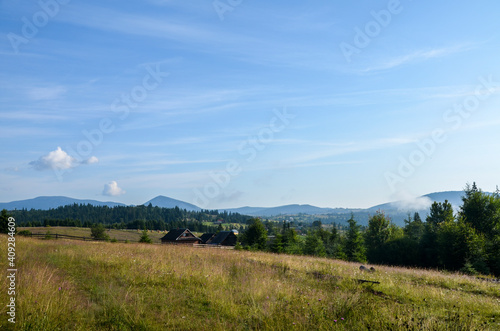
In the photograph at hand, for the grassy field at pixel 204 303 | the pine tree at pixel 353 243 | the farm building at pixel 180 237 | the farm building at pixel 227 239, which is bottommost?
the farm building at pixel 227 239

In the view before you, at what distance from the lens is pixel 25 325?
18.6 ft

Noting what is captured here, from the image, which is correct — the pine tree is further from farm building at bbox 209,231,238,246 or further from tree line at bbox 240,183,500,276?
farm building at bbox 209,231,238,246

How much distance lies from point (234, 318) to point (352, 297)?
9.84 ft

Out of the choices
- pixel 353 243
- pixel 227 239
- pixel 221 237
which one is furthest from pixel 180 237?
pixel 353 243

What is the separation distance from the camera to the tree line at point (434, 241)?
116ft

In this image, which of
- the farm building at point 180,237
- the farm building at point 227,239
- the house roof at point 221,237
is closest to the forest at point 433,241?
the farm building at point 180,237

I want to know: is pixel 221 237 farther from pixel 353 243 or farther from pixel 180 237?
pixel 353 243

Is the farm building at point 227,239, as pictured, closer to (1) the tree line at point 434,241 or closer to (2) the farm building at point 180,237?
(2) the farm building at point 180,237

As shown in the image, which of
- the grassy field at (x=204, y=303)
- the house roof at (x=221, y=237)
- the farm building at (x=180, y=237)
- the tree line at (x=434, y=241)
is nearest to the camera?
the grassy field at (x=204, y=303)

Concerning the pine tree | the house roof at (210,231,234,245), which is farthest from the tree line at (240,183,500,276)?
the house roof at (210,231,234,245)

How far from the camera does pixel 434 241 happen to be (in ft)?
146

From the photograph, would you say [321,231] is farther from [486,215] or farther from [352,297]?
[352,297]

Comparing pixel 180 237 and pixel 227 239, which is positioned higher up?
pixel 180 237

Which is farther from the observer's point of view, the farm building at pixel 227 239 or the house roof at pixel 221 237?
the house roof at pixel 221 237
